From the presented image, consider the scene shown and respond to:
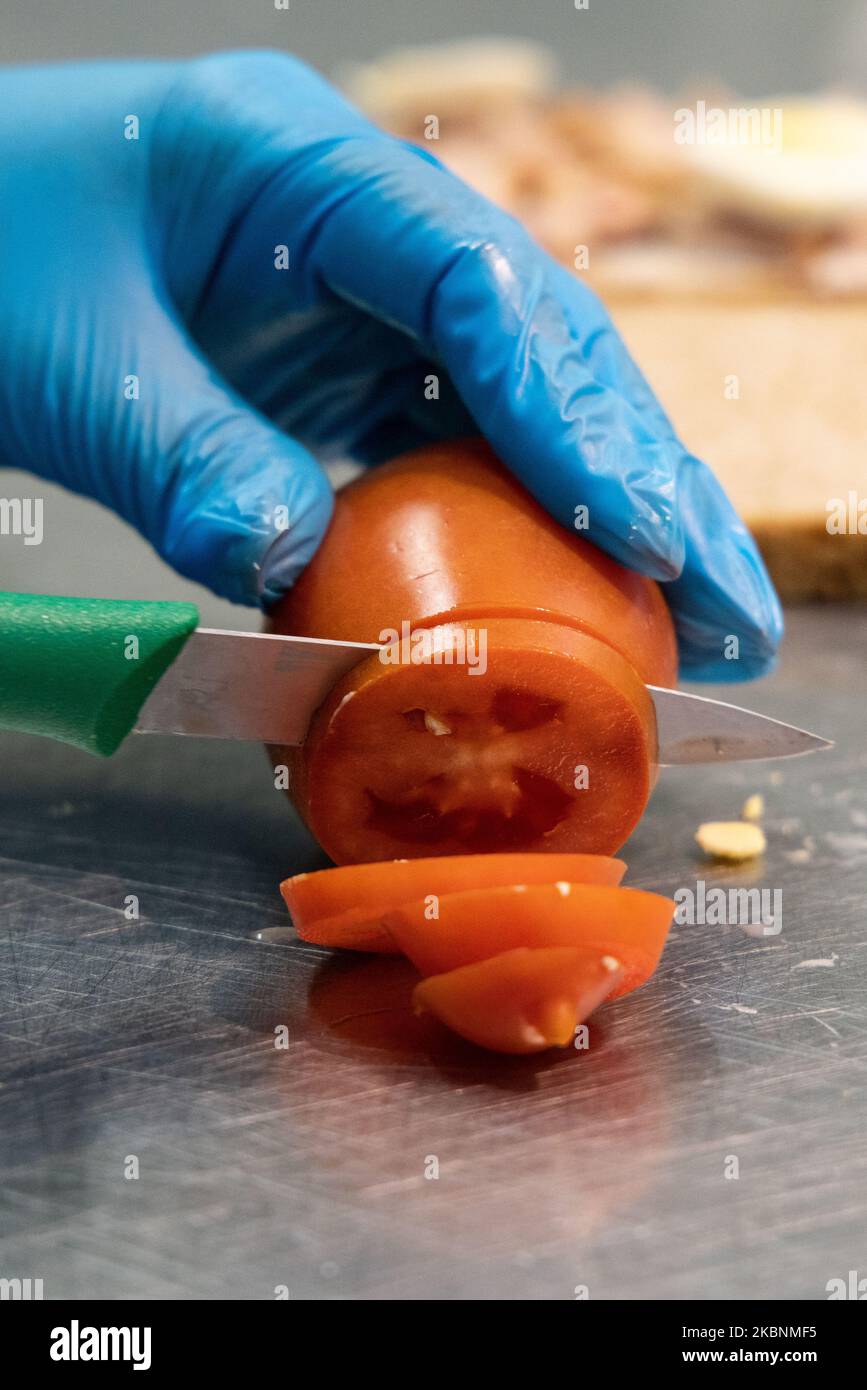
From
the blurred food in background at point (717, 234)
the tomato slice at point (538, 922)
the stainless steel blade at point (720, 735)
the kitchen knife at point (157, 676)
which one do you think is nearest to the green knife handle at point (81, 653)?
the kitchen knife at point (157, 676)

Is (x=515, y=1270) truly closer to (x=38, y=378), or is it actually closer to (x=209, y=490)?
(x=209, y=490)

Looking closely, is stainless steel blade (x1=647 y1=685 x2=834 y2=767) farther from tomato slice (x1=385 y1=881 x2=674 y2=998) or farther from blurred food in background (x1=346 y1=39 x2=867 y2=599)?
blurred food in background (x1=346 y1=39 x2=867 y2=599)

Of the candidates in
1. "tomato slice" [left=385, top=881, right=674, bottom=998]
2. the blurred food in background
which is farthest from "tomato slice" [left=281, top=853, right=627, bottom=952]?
the blurred food in background

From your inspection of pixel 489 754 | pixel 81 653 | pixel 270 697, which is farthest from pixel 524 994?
pixel 81 653

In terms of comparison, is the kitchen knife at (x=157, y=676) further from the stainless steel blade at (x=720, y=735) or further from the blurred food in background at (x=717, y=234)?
the blurred food in background at (x=717, y=234)
